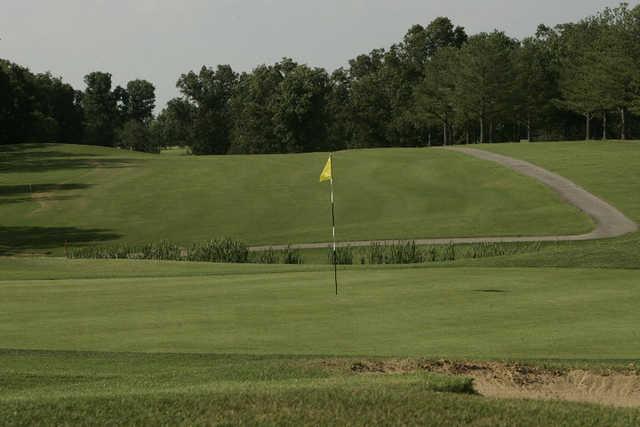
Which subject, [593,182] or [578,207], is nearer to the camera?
[578,207]

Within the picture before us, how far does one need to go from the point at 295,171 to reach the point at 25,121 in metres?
49.5

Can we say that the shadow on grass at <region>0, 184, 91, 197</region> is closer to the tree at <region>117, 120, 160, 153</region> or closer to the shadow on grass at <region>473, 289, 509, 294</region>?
the shadow on grass at <region>473, 289, 509, 294</region>

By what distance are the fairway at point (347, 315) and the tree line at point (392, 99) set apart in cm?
6340

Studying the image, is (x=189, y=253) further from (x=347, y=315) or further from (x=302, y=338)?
(x=302, y=338)

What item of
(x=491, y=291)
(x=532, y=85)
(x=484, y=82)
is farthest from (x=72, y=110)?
(x=491, y=291)

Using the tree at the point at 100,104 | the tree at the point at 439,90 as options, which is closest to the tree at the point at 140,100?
the tree at the point at 100,104

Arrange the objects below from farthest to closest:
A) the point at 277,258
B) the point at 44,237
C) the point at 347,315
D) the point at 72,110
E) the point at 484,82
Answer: the point at 72,110 → the point at 484,82 → the point at 44,237 → the point at 277,258 → the point at 347,315

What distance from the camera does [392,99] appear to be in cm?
11331

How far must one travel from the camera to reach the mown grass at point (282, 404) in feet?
21.9

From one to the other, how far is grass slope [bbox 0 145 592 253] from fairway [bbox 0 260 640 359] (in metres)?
22.5

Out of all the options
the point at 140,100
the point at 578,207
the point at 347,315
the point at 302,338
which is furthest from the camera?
the point at 140,100

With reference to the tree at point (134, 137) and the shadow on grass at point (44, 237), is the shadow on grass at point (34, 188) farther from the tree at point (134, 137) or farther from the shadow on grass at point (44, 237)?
the tree at point (134, 137)

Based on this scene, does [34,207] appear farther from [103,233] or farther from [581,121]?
[581,121]

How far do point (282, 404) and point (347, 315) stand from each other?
6.43 meters
